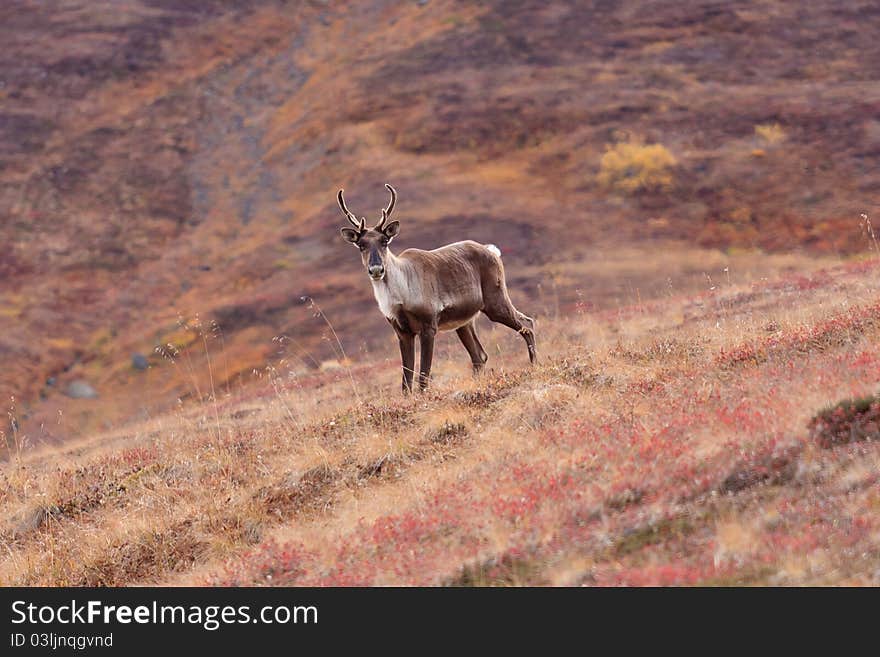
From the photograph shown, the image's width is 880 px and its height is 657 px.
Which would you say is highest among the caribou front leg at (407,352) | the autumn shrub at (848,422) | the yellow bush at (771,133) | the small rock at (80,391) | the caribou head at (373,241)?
the autumn shrub at (848,422)

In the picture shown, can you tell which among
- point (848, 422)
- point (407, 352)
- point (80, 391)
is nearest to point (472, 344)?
point (407, 352)

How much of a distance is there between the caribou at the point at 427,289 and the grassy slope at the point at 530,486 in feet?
2.65

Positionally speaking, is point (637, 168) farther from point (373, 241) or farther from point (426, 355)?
point (373, 241)

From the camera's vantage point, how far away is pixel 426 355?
1242 centimetres

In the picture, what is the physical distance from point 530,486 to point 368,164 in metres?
41.0

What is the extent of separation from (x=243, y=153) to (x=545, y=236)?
77.3 ft

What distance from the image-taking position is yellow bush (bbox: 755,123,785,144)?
143ft

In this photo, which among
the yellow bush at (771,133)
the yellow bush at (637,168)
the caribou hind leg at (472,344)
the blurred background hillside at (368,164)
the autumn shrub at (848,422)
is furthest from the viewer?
the yellow bush at (771,133)

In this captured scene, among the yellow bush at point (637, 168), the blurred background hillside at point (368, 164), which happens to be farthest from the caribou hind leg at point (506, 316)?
the yellow bush at point (637, 168)

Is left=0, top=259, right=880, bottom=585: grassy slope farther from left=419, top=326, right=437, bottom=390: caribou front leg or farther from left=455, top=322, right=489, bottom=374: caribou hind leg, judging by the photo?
left=455, top=322, right=489, bottom=374: caribou hind leg

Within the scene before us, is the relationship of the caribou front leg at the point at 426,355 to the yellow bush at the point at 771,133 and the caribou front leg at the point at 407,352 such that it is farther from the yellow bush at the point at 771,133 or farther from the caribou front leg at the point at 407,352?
the yellow bush at the point at 771,133

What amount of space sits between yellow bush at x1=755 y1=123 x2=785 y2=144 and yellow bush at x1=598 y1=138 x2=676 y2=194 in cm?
444

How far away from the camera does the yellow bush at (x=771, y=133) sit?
43.5 metres

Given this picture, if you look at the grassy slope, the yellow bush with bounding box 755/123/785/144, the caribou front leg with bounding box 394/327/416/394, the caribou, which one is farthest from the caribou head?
the yellow bush with bounding box 755/123/785/144
